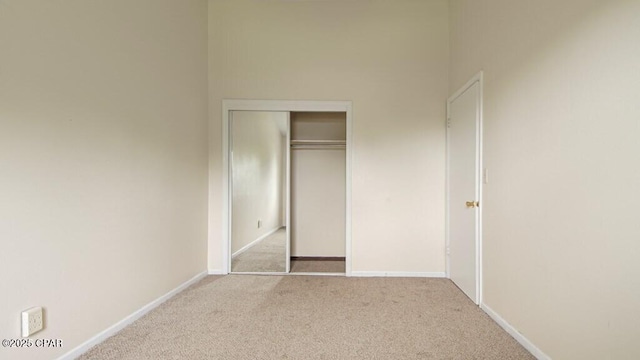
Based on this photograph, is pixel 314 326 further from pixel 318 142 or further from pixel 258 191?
pixel 318 142

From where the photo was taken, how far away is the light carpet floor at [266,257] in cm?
347

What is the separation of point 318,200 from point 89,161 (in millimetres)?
2558

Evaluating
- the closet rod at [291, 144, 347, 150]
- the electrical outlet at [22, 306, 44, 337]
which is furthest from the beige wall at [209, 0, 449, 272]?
the electrical outlet at [22, 306, 44, 337]

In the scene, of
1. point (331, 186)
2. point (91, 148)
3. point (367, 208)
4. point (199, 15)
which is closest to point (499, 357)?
point (367, 208)

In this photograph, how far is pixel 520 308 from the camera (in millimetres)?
1914

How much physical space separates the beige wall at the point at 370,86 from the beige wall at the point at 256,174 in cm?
21

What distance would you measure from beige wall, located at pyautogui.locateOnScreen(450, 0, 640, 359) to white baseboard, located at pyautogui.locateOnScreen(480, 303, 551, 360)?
44 mm

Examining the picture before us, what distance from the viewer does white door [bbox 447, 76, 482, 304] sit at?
2.48 meters

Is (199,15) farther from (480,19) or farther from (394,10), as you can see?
(480,19)

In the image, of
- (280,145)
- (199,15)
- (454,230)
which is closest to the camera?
(454,230)

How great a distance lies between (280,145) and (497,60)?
2.35m

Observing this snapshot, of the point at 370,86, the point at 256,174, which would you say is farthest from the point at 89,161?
the point at 370,86

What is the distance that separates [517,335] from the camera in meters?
1.93

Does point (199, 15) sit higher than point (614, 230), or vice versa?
point (199, 15)
